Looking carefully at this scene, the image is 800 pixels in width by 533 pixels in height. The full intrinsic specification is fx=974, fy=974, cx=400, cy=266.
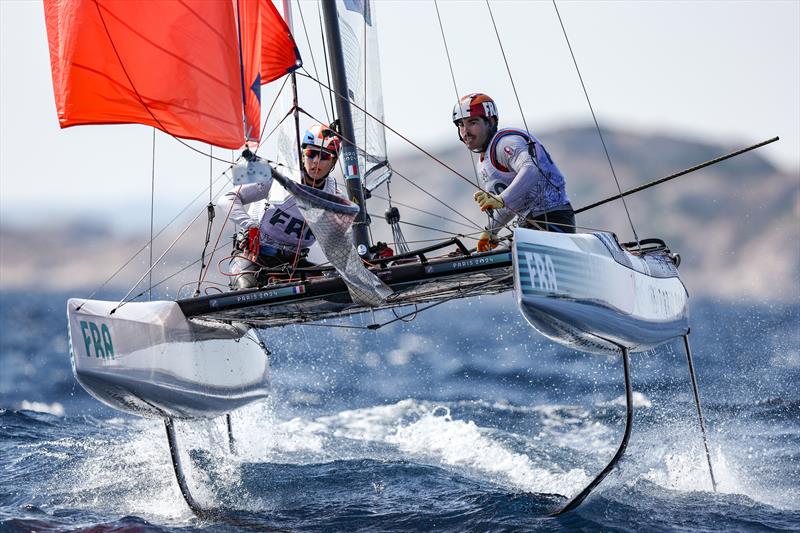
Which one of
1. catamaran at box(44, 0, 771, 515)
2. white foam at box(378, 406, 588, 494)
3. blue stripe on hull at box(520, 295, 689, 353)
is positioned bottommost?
white foam at box(378, 406, 588, 494)

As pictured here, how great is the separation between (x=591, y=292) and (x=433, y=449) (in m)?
2.29

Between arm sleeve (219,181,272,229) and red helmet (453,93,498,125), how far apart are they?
3.68 feet

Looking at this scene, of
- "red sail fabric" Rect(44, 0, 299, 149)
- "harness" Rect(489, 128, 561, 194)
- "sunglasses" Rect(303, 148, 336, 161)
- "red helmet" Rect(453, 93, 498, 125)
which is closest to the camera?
"red sail fabric" Rect(44, 0, 299, 149)

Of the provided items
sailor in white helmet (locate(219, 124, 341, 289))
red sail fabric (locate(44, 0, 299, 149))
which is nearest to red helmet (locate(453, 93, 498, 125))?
sailor in white helmet (locate(219, 124, 341, 289))

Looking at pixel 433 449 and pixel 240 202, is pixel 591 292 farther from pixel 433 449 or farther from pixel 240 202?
pixel 433 449

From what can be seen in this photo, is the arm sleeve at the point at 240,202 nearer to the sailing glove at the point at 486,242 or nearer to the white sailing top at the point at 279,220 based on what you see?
the white sailing top at the point at 279,220

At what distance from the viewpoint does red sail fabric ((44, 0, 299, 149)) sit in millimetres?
4215

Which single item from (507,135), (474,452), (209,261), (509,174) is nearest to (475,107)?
(507,135)

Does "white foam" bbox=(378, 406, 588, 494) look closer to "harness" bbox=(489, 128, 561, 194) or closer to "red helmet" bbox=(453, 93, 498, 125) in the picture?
"harness" bbox=(489, 128, 561, 194)

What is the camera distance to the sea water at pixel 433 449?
447cm

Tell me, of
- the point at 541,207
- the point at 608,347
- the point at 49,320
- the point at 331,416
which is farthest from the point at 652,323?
the point at 49,320

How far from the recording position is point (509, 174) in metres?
4.86

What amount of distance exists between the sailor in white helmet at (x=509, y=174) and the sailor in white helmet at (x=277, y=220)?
72cm

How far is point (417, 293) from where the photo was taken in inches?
189
